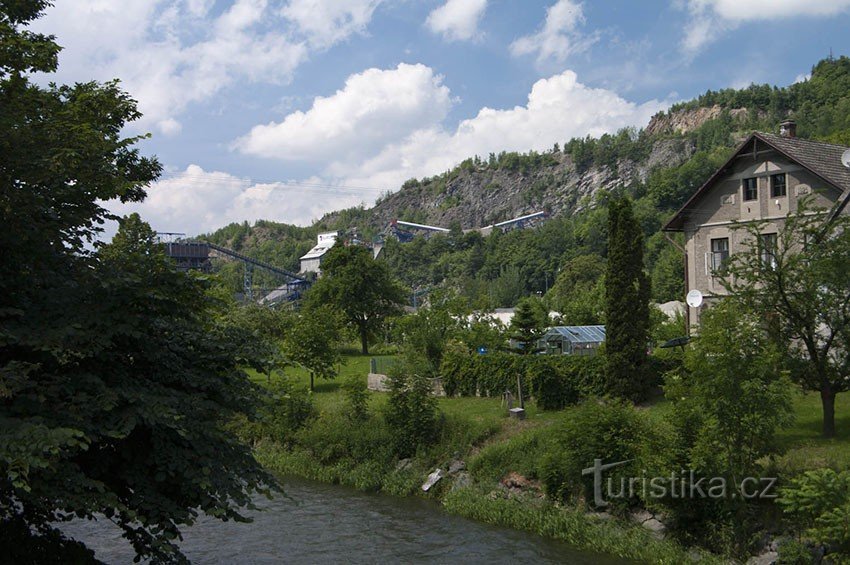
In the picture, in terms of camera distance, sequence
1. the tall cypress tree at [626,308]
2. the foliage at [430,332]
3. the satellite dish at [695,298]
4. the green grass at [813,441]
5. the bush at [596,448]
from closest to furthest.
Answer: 1. the green grass at [813,441]
2. the bush at [596,448]
3. the tall cypress tree at [626,308]
4. the satellite dish at [695,298]
5. the foliage at [430,332]

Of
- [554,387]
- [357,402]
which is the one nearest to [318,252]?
[357,402]

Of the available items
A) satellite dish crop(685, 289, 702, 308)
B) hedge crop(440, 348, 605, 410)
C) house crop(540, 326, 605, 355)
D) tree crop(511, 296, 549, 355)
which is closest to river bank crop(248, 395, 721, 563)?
hedge crop(440, 348, 605, 410)

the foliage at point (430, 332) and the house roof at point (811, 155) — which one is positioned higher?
the house roof at point (811, 155)

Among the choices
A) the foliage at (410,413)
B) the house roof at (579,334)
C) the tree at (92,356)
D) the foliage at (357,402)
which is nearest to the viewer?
the tree at (92,356)

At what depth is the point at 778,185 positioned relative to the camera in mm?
28828

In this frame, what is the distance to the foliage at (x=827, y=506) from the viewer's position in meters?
13.8

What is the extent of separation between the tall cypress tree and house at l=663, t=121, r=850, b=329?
2.84 metres

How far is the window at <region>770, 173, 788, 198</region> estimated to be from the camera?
2855 cm

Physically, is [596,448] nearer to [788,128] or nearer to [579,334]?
[788,128]

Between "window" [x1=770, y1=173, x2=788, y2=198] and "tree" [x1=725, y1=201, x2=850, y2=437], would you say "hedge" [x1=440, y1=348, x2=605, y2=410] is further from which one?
"window" [x1=770, y1=173, x2=788, y2=198]

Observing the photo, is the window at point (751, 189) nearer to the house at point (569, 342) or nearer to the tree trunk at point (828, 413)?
the tree trunk at point (828, 413)

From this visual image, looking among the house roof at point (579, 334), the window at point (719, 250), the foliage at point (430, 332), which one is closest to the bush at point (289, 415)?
the foliage at point (430, 332)

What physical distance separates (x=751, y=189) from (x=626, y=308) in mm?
8388

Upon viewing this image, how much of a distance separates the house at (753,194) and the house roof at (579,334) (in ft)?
28.5
